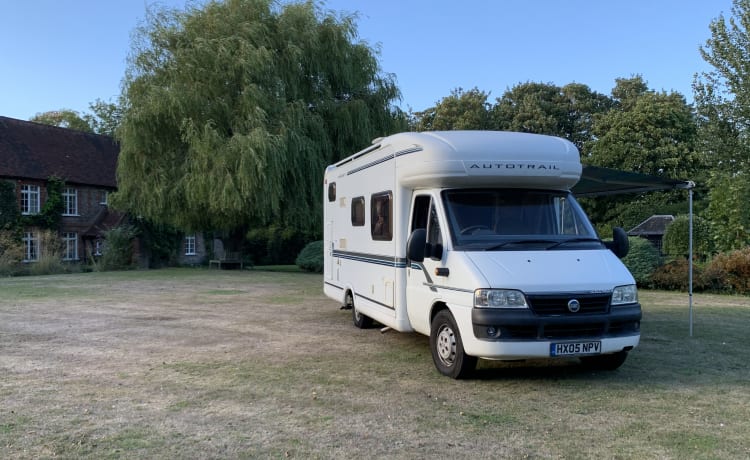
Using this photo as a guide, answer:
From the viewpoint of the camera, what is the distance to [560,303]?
21.5ft

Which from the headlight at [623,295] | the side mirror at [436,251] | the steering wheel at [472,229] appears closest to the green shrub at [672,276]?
the headlight at [623,295]

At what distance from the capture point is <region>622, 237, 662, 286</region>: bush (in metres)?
17.8

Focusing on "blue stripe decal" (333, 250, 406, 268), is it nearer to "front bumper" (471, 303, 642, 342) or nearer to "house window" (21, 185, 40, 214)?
"front bumper" (471, 303, 642, 342)

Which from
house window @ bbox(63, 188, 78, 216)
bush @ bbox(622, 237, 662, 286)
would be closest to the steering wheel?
bush @ bbox(622, 237, 662, 286)

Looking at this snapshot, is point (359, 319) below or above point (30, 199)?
below

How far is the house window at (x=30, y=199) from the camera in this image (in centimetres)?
3338

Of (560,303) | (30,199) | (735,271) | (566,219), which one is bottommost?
(735,271)

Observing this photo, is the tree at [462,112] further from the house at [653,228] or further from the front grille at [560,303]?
the front grille at [560,303]

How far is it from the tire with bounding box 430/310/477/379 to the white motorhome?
1cm

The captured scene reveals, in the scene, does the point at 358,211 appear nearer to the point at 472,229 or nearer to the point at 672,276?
the point at 472,229

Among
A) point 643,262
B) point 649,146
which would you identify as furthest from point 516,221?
point 649,146

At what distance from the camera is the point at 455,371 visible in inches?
279

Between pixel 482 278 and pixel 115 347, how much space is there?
18.9 ft

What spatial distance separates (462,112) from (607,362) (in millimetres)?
36421
